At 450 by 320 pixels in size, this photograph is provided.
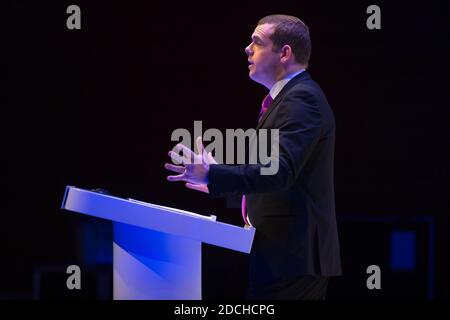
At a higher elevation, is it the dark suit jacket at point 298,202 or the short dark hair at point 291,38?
the short dark hair at point 291,38

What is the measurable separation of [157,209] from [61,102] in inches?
91.3

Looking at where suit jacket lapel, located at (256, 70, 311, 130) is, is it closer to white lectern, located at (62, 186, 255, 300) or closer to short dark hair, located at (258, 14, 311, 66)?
short dark hair, located at (258, 14, 311, 66)

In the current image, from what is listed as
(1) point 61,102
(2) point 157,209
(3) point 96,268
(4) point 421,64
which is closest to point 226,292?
(3) point 96,268

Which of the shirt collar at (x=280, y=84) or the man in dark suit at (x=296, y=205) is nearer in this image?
the man in dark suit at (x=296, y=205)

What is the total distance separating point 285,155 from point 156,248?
1.46 feet

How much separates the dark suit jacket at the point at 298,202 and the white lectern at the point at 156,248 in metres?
0.22

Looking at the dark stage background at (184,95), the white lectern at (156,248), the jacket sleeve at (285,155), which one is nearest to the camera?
the white lectern at (156,248)

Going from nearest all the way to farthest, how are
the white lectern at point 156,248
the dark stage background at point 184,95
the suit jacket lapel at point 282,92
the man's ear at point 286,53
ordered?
the white lectern at point 156,248 < the suit jacket lapel at point 282,92 < the man's ear at point 286,53 < the dark stage background at point 184,95

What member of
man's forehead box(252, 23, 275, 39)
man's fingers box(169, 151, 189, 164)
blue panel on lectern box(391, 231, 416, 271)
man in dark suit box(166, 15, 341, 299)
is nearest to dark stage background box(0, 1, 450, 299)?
blue panel on lectern box(391, 231, 416, 271)

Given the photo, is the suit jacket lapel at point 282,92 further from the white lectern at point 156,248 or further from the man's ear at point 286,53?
the white lectern at point 156,248

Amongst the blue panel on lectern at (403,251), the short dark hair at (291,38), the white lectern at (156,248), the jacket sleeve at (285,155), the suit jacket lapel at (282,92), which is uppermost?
the short dark hair at (291,38)

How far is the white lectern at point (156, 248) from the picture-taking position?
1.61 meters

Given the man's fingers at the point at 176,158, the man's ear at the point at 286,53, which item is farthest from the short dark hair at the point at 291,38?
the man's fingers at the point at 176,158

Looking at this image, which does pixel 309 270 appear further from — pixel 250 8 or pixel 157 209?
pixel 250 8
